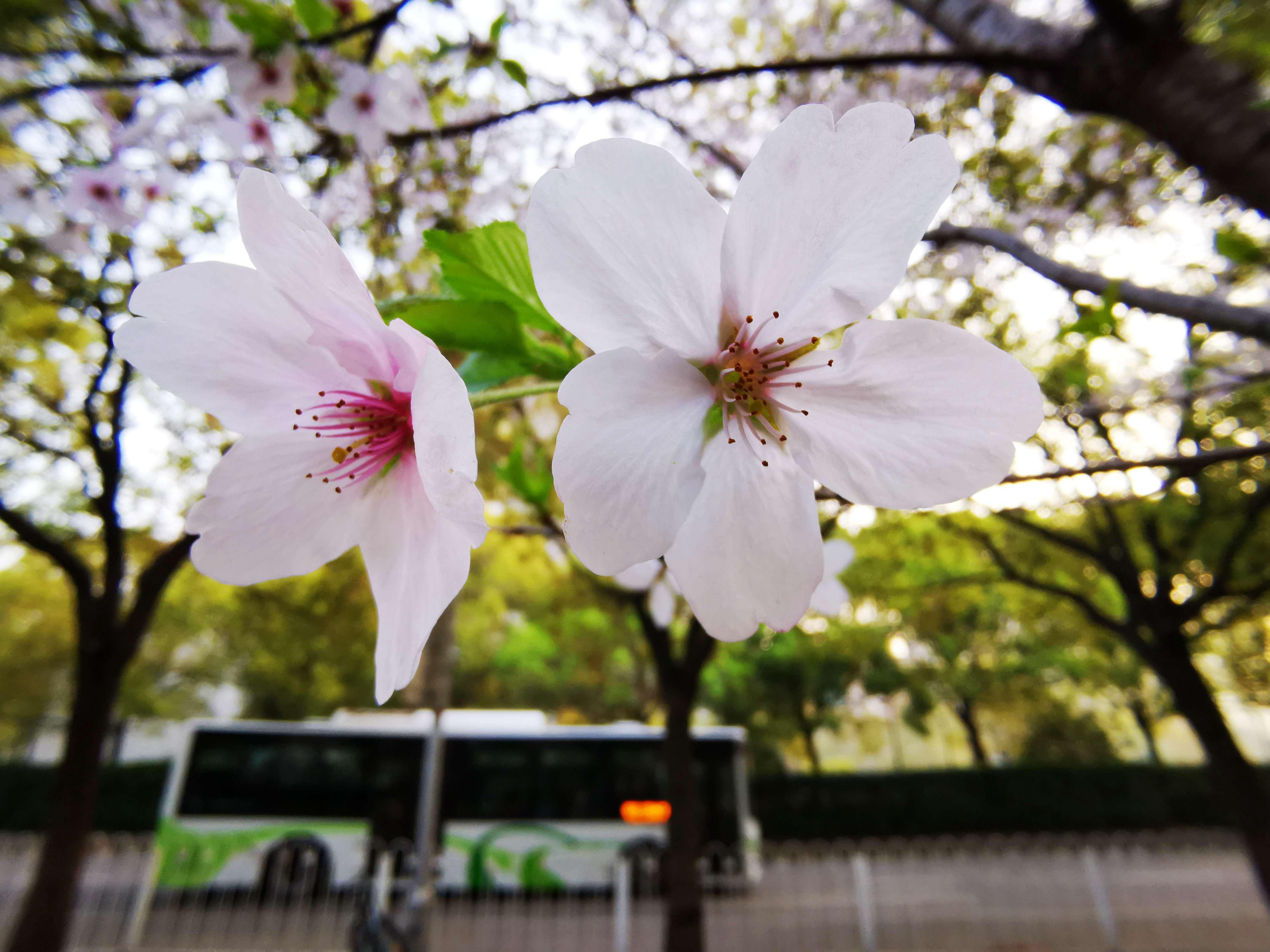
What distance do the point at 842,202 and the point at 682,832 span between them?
5.10m

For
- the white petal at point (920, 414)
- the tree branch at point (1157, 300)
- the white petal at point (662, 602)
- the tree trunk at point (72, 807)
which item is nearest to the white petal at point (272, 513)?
the white petal at point (920, 414)

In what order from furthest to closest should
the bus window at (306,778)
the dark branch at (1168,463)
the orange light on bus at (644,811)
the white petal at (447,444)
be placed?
1. the orange light on bus at (644,811)
2. the bus window at (306,778)
3. the dark branch at (1168,463)
4. the white petal at (447,444)

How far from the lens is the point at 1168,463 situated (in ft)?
2.31

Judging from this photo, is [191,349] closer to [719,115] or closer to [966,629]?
[719,115]

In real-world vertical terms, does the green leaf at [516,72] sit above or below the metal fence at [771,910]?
above

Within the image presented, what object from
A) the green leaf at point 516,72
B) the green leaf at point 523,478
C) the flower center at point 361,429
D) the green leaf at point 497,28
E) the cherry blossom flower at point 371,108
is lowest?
the flower center at point 361,429

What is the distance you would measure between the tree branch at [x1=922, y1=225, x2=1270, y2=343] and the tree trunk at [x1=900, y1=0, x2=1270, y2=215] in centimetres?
25

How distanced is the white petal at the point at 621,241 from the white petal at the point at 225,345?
0.19m

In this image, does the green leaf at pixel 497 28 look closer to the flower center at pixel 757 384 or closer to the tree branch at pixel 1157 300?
the tree branch at pixel 1157 300

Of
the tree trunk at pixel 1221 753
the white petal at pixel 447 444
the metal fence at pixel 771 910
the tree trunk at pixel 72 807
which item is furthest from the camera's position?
the metal fence at pixel 771 910

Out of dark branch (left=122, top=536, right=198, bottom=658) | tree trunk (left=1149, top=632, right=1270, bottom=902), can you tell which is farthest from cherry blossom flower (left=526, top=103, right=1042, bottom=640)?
tree trunk (left=1149, top=632, right=1270, bottom=902)

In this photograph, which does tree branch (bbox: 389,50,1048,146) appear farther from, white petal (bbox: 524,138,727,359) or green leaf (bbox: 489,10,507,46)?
white petal (bbox: 524,138,727,359)

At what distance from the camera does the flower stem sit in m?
0.43

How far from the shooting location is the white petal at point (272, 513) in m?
0.51
